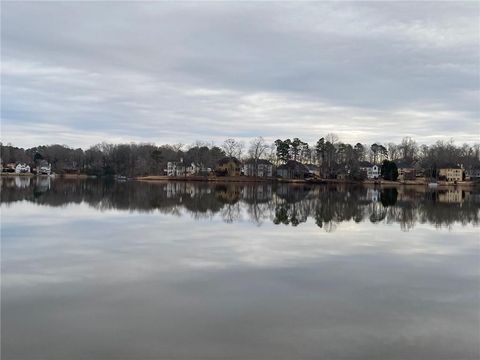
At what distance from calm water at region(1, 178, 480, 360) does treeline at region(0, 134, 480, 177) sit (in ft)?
286

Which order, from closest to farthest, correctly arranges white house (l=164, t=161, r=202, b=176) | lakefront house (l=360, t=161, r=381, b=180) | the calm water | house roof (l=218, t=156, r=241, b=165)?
the calm water
house roof (l=218, t=156, r=241, b=165)
lakefront house (l=360, t=161, r=381, b=180)
white house (l=164, t=161, r=202, b=176)

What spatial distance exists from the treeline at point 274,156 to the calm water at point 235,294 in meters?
87.1

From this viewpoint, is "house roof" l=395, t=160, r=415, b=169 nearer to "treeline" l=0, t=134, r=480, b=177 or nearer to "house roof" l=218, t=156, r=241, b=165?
"treeline" l=0, t=134, r=480, b=177

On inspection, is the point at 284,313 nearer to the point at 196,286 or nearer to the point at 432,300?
the point at 196,286

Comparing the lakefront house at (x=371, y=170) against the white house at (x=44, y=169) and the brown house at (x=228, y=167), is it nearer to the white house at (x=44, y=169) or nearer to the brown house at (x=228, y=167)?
the brown house at (x=228, y=167)

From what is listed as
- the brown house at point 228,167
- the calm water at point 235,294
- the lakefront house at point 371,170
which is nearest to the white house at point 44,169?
the brown house at point 228,167

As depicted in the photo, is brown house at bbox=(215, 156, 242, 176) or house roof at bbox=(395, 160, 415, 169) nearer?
brown house at bbox=(215, 156, 242, 176)

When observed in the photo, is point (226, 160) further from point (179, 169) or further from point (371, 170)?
point (371, 170)

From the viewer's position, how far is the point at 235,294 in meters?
9.00

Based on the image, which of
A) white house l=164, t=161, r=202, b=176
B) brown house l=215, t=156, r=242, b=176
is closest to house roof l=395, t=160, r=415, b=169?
brown house l=215, t=156, r=242, b=176

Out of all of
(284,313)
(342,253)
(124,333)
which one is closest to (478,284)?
(342,253)

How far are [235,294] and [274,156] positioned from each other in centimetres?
10423

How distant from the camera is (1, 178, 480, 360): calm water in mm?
6527

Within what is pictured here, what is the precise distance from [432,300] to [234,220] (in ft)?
45.0
